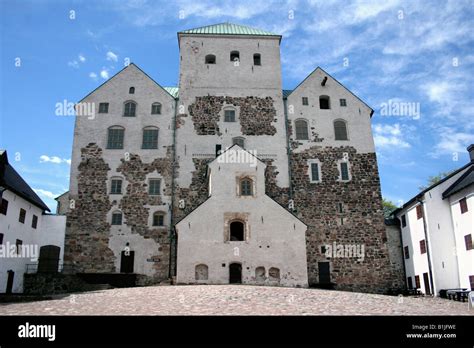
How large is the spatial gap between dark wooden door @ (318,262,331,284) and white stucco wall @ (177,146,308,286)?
131 inches

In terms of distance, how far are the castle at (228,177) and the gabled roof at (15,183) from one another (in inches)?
95.4

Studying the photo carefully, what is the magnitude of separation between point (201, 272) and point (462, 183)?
56.1ft

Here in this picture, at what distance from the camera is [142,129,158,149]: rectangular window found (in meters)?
31.3

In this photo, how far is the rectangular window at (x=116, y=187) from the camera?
3002 cm

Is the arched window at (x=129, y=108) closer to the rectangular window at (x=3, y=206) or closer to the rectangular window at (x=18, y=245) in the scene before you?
the rectangular window at (x=3, y=206)

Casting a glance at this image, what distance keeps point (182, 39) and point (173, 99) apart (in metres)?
5.44

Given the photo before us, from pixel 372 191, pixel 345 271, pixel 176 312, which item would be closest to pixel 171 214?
pixel 345 271

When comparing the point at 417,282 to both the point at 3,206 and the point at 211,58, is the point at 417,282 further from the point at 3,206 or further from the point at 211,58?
the point at 3,206

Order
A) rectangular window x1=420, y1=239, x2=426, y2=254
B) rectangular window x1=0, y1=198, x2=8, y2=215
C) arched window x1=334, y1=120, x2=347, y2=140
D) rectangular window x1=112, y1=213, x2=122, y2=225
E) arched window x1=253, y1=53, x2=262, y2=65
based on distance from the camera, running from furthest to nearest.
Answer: arched window x1=253, y1=53, x2=262, y2=65, arched window x1=334, y1=120, x2=347, y2=140, rectangular window x1=112, y1=213, x2=122, y2=225, rectangular window x1=420, y1=239, x2=426, y2=254, rectangular window x1=0, y1=198, x2=8, y2=215

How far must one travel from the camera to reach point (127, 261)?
28594mm

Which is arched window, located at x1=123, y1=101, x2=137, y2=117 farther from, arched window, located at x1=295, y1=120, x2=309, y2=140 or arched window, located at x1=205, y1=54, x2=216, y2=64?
arched window, located at x1=295, y1=120, x2=309, y2=140

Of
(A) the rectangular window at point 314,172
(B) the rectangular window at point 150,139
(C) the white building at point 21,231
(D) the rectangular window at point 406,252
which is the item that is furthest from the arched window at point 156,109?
(D) the rectangular window at point 406,252

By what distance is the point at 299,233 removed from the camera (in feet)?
88.0

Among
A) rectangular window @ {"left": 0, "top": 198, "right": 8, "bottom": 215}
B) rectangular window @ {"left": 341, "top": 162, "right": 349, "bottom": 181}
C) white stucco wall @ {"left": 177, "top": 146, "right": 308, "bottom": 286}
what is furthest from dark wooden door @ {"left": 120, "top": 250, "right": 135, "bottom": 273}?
rectangular window @ {"left": 341, "top": 162, "right": 349, "bottom": 181}
